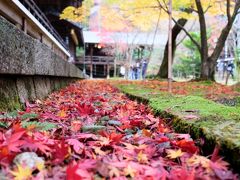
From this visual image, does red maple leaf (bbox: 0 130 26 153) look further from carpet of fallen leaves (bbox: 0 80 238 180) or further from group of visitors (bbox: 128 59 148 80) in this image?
group of visitors (bbox: 128 59 148 80)

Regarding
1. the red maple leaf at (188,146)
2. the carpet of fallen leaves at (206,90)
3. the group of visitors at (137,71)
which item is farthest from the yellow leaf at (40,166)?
the group of visitors at (137,71)

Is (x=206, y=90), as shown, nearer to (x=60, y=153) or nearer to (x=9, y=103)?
(x=9, y=103)

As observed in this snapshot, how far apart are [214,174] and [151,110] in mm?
1840

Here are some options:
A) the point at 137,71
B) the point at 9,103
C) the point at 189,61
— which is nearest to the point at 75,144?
the point at 9,103

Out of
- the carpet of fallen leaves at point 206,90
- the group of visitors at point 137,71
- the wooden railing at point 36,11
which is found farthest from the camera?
the group of visitors at point 137,71

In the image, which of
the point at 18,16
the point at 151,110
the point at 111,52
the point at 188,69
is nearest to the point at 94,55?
the point at 111,52

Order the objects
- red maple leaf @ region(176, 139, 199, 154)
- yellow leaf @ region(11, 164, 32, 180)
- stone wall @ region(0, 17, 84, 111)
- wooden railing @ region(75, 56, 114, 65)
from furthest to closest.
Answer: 1. wooden railing @ region(75, 56, 114, 65)
2. stone wall @ region(0, 17, 84, 111)
3. red maple leaf @ region(176, 139, 199, 154)
4. yellow leaf @ region(11, 164, 32, 180)

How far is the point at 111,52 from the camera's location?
33812mm

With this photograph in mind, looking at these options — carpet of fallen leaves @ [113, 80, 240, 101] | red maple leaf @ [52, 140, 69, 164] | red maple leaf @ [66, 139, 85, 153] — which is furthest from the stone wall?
carpet of fallen leaves @ [113, 80, 240, 101]

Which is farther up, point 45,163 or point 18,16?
point 18,16

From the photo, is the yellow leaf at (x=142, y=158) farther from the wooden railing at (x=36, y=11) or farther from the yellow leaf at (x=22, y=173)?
the wooden railing at (x=36, y=11)

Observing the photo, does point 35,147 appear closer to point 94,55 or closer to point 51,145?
point 51,145

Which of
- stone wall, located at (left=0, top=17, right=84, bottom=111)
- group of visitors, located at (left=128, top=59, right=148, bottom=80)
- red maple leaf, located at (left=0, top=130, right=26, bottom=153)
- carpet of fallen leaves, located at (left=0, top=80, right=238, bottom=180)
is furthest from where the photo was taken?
group of visitors, located at (left=128, top=59, right=148, bottom=80)

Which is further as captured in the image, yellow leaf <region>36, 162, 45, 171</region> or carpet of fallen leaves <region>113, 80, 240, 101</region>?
carpet of fallen leaves <region>113, 80, 240, 101</region>
